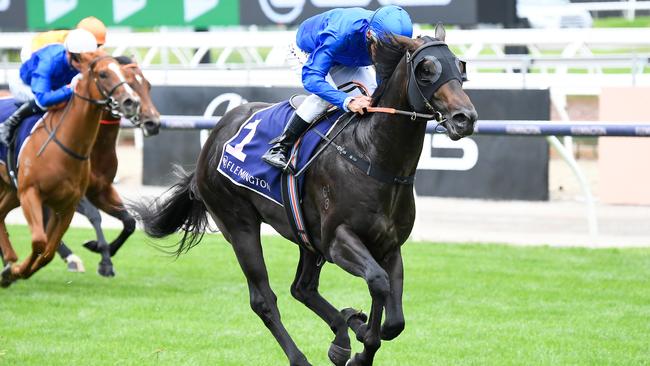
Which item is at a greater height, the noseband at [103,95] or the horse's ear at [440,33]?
the horse's ear at [440,33]

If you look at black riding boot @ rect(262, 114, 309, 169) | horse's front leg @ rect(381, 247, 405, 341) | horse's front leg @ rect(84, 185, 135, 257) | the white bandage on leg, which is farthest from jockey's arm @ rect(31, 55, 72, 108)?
horse's front leg @ rect(381, 247, 405, 341)

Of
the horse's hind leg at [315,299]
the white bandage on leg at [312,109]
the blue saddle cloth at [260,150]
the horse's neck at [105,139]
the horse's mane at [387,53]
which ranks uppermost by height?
the horse's mane at [387,53]

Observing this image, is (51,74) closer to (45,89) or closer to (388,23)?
(45,89)

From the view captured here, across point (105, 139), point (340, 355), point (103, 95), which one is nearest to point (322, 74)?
point (340, 355)

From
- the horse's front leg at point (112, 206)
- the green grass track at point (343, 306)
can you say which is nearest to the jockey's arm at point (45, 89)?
the horse's front leg at point (112, 206)

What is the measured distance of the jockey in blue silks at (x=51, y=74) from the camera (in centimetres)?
716

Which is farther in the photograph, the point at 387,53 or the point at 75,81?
the point at 75,81

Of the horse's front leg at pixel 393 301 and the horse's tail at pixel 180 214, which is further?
the horse's tail at pixel 180 214

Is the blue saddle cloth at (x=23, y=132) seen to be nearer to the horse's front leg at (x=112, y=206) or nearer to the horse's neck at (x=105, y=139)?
the horse's neck at (x=105, y=139)

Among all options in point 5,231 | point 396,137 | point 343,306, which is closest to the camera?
point 396,137

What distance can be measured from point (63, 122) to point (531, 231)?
4595mm

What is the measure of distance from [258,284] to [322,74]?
1147mm

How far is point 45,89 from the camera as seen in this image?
7379 millimetres

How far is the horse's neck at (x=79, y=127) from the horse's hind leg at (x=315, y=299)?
6.79 feet
